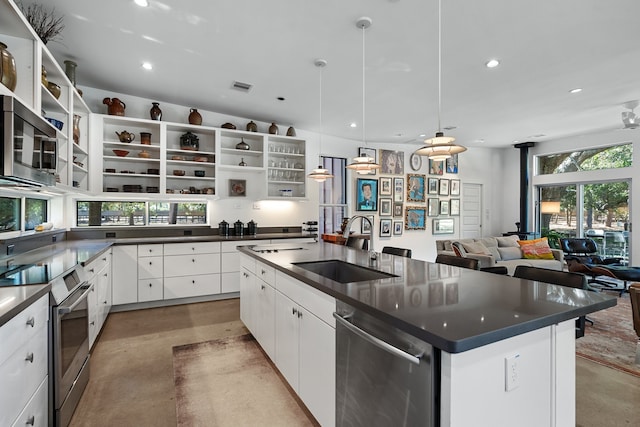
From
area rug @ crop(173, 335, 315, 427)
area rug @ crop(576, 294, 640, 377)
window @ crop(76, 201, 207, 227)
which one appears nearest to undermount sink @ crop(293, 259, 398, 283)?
area rug @ crop(173, 335, 315, 427)

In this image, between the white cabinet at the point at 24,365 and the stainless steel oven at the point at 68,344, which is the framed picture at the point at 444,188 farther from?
the white cabinet at the point at 24,365

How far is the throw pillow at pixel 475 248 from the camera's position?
17.9ft

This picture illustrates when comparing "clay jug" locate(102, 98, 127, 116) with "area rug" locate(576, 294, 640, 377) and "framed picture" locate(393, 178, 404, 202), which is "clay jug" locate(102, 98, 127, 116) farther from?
"area rug" locate(576, 294, 640, 377)

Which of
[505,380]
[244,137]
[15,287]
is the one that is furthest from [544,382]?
[244,137]

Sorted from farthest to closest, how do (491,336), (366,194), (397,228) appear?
(397,228) → (366,194) → (491,336)

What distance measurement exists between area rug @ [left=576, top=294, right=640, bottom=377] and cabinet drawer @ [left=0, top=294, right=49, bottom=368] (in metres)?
3.99

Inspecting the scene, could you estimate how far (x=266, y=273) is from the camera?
256 centimetres

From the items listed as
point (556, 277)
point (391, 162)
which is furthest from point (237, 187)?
point (556, 277)

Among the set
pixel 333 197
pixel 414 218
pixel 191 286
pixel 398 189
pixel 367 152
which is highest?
pixel 367 152

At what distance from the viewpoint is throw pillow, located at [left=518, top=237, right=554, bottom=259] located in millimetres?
5797

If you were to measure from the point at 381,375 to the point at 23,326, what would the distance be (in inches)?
62.2

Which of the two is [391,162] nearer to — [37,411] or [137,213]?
[137,213]

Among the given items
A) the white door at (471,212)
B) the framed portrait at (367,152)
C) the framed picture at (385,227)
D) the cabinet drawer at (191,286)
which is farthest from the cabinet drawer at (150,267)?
the white door at (471,212)

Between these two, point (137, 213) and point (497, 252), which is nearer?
point (137, 213)
